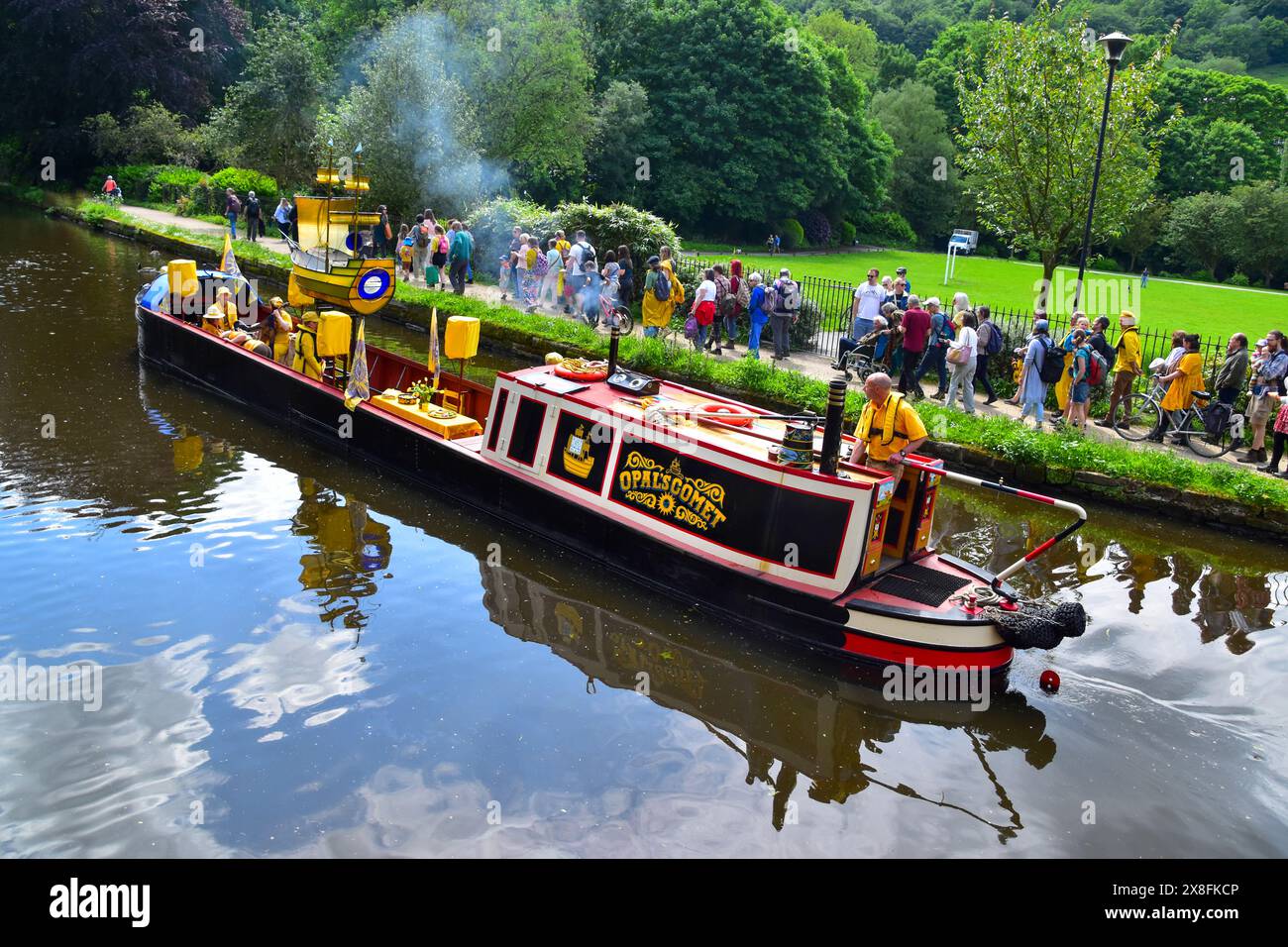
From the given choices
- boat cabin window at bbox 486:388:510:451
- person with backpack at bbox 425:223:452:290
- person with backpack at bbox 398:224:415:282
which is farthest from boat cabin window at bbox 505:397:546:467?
person with backpack at bbox 398:224:415:282

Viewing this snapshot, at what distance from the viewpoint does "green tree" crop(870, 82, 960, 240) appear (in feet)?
177

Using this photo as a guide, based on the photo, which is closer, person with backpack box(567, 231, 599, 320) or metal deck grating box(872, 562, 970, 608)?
metal deck grating box(872, 562, 970, 608)

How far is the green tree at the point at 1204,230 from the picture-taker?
42.0m

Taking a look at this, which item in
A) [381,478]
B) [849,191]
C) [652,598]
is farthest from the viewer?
[849,191]

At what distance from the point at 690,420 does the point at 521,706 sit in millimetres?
3353

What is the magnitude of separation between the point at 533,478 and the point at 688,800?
4631 mm

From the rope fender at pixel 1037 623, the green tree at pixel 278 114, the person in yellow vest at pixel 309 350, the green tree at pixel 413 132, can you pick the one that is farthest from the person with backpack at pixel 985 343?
the green tree at pixel 278 114

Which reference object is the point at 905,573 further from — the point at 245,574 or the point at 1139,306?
the point at 1139,306

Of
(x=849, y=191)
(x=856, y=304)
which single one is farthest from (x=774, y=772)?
(x=849, y=191)

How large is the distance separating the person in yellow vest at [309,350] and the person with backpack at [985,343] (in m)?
9.67

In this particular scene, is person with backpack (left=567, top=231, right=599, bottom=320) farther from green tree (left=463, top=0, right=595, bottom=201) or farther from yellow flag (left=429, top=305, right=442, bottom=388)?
green tree (left=463, top=0, right=595, bottom=201)

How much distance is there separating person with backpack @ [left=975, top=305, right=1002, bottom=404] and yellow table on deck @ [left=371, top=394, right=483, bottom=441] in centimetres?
801

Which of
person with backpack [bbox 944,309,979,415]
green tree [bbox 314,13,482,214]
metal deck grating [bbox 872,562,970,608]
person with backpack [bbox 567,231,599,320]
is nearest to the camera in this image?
metal deck grating [bbox 872,562,970,608]

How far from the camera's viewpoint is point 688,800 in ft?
23.7
